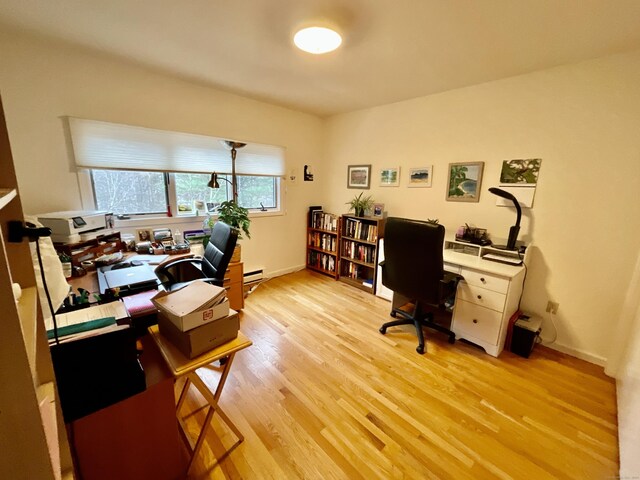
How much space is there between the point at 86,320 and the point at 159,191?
2095 mm

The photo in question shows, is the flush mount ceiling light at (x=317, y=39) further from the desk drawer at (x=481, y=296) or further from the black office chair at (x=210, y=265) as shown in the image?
the desk drawer at (x=481, y=296)

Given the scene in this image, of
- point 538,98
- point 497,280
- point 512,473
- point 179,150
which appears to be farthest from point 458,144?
point 179,150

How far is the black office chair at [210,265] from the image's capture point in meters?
1.98

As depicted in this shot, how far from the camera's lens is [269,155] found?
3.51m

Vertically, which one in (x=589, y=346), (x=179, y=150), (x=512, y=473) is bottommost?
(x=512, y=473)

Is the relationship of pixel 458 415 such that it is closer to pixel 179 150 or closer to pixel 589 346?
pixel 589 346

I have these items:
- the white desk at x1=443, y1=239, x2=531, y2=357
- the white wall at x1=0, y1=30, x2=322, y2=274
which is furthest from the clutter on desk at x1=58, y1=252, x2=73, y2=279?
the white desk at x1=443, y1=239, x2=531, y2=357

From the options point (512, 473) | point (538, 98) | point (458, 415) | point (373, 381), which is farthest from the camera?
point (538, 98)

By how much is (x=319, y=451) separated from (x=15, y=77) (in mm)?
3217

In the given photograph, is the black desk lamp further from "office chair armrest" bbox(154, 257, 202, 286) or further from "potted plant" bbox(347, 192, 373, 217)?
"office chair armrest" bbox(154, 257, 202, 286)

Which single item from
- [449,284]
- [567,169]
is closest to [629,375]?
[449,284]

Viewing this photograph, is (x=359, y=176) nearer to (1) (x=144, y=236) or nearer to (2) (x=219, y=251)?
(2) (x=219, y=251)

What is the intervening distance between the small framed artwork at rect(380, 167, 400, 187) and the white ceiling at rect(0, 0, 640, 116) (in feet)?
3.31

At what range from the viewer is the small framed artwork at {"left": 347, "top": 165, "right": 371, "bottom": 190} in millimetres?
3611
